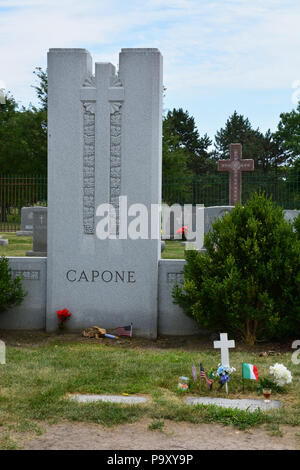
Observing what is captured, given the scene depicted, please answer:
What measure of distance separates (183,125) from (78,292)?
5741 centimetres

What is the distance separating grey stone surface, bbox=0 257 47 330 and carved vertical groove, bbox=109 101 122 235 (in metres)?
1.22

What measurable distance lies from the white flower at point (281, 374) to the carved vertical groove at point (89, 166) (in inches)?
138

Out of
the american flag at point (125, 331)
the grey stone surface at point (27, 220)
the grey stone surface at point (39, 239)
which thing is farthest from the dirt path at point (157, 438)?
the grey stone surface at point (27, 220)

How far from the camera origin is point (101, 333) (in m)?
7.36

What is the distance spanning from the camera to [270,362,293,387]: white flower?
4.92m

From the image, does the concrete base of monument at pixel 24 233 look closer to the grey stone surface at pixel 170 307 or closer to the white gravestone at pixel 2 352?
the grey stone surface at pixel 170 307

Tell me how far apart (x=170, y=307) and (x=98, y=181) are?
1.97 meters

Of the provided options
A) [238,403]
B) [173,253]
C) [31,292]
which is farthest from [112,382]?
[173,253]

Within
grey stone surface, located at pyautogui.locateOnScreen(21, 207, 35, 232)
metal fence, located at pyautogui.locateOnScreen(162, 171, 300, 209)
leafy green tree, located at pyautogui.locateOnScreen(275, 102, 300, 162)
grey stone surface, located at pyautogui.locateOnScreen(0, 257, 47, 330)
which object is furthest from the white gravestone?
leafy green tree, located at pyautogui.locateOnScreen(275, 102, 300, 162)

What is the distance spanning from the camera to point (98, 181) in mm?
7551

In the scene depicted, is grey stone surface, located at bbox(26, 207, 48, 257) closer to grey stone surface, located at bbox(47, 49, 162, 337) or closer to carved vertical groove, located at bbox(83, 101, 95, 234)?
grey stone surface, located at bbox(47, 49, 162, 337)
